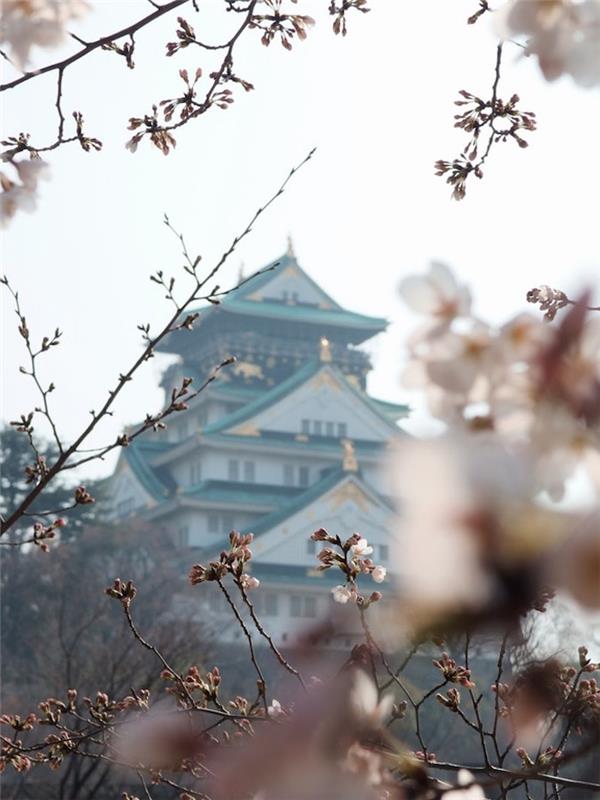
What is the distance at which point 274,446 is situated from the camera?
24.5 m

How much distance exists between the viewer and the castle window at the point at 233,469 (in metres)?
24.7

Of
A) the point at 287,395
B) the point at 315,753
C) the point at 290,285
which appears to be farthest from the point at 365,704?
the point at 290,285

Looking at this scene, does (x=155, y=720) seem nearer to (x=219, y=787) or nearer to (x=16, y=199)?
(x=219, y=787)

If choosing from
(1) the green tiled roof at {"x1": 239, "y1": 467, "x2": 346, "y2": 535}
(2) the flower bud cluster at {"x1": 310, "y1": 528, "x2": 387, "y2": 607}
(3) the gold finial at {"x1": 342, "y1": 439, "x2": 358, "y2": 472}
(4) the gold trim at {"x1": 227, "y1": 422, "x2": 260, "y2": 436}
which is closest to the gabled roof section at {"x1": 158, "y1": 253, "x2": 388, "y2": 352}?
(4) the gold trim at {"x1": 227, "y1": 422, "x2": 260, "y2": 436}

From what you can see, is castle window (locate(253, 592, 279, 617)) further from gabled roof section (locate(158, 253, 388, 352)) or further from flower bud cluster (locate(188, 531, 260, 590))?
Result: flower bud cluster (locate(188, 531, 260, 590))

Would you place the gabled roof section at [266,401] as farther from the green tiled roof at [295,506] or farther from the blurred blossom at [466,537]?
the blurred blossom at [466,537]

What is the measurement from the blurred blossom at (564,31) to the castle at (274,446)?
18651 mm

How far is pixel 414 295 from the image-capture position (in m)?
0.59

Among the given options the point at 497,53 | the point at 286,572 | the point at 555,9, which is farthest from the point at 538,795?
the point at 286,572

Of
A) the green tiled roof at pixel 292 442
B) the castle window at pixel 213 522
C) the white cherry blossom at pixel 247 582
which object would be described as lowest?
the white cherry blossom at pixel 247 582

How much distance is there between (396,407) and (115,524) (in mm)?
7295

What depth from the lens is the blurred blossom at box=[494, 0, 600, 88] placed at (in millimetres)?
675

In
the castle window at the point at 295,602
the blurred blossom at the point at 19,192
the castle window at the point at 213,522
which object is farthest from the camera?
the castle window at the point at 213,522

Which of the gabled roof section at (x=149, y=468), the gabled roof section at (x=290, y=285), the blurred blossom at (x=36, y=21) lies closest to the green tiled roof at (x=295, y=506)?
the gabled roof section at (x=149, y=468)
